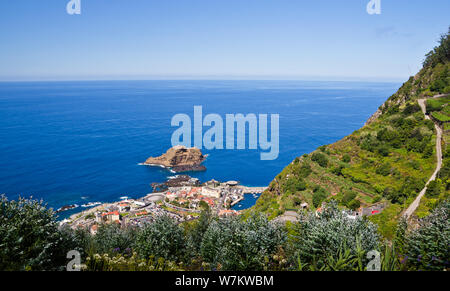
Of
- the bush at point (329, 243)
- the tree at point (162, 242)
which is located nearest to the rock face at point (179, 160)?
the tree at point (162, 242)

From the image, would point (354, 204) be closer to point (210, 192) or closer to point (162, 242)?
point (162, 242)

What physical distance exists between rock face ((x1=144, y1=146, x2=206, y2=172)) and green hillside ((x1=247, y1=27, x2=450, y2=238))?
43.7 metres

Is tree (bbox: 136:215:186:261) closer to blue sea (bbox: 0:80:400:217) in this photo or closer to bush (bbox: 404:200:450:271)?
bush (bbox: 404:200:450:271)

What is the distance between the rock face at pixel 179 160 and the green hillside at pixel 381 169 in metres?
43.7

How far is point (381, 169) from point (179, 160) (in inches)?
2296

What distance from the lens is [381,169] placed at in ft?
92.2

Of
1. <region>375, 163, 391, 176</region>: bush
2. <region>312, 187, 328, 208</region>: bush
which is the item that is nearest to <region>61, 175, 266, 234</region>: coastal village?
<region>312, 187, 328, 208</region>: bush

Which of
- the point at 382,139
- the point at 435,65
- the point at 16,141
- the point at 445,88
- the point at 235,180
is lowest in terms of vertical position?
the point at 235,180

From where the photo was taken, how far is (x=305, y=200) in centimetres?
2758

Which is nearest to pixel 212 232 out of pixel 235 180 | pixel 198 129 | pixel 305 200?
pixel 305 200

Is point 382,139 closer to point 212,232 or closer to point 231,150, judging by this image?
point 212,232
